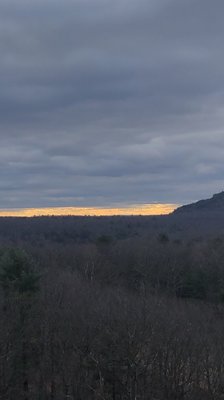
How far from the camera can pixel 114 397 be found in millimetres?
31062

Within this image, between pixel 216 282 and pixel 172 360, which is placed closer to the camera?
pixel 172 360

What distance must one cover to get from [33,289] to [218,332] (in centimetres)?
1260

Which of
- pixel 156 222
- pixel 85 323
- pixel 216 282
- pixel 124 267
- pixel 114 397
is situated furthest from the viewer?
pixel 156 222

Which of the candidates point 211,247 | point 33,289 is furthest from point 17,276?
point 211,247

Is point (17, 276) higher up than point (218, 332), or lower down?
higher up

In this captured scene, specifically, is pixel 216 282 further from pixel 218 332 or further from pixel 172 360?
pixel 172 360

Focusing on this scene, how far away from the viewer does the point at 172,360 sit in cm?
3272

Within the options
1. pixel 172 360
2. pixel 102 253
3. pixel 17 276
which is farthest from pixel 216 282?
pixel 172 360

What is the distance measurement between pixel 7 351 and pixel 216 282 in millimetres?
43073

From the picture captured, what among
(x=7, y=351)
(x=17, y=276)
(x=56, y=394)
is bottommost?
(x=56, y=394)

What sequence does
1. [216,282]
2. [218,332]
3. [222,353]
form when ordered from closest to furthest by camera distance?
[222,353], [218,332], [216,282]

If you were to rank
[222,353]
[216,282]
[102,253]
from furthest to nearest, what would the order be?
[102,253], [216,282], [222,353]

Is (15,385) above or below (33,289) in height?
below

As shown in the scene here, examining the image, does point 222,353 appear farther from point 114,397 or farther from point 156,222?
point 156,222
